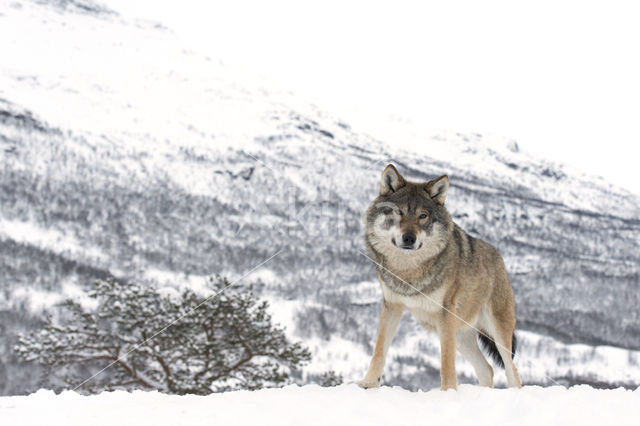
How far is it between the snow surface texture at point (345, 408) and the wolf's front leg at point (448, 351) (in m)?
0.15

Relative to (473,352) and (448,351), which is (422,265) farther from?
(473,352)

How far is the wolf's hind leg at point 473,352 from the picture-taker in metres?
6.44

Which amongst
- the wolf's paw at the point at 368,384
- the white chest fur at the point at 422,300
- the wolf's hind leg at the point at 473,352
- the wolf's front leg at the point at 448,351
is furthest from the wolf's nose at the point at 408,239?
the wolf's hind leg at the point at 473,352

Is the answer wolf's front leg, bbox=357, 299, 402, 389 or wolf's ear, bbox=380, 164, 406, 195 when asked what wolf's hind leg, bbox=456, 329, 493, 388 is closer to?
wolf's front leg, bbox=357, 299, 402, 389

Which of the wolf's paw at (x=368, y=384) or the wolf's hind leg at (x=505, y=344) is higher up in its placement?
the wolf's hind leg at (x=505, y=344)

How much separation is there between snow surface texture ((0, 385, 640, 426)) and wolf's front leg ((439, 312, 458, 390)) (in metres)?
0.15

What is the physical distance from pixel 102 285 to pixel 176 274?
498ft


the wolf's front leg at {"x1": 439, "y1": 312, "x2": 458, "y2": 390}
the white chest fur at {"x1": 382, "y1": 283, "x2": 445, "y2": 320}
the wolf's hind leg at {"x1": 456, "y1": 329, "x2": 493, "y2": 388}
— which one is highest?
the white chest fur at {"x1": 382, "y1": 283, "x2": 445, "y2": 320}

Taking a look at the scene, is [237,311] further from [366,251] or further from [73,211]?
[73,211]

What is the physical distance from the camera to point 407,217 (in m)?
4.96

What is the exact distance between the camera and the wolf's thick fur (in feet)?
16.6

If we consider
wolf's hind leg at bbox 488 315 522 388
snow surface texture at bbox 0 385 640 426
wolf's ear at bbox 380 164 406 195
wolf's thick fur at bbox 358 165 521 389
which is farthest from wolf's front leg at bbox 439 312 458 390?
wolf's ear at bbox 380 164 406 195

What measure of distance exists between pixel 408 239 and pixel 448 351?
4.53 feet

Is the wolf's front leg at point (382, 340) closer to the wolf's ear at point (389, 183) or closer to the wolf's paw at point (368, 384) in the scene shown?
the wolf's paw at point (368, 384)
